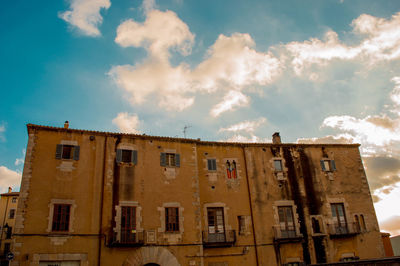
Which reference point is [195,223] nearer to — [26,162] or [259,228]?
[259,228]

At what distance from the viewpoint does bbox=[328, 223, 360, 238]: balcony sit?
80.6 feet

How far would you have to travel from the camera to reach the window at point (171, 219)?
838 inches

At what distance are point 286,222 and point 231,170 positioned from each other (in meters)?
5.50

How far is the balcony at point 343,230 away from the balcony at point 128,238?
13916 millimetres

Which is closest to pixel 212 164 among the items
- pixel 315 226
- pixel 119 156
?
pixel 119 156

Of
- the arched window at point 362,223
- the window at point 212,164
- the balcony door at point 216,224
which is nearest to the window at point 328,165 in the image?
the arched window at point 362,223

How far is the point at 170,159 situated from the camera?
23.2m

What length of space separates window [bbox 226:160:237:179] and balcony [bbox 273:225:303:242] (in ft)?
15.4

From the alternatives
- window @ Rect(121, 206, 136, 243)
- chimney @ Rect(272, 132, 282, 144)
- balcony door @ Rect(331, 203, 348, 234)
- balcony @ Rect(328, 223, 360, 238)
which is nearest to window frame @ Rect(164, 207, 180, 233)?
window @ Rect(121, 206, 136, 243)

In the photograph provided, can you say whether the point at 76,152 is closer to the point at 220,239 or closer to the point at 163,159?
the point at 163,159

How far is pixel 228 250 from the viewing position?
22594mm

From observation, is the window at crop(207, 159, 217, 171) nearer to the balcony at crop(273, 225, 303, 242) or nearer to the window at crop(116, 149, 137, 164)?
the window at crop(116, 149, 137, 164)

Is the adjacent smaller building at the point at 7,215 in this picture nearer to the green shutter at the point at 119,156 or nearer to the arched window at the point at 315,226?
the green shutter at the point at 119,156

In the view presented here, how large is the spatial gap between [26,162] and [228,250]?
547 inches
